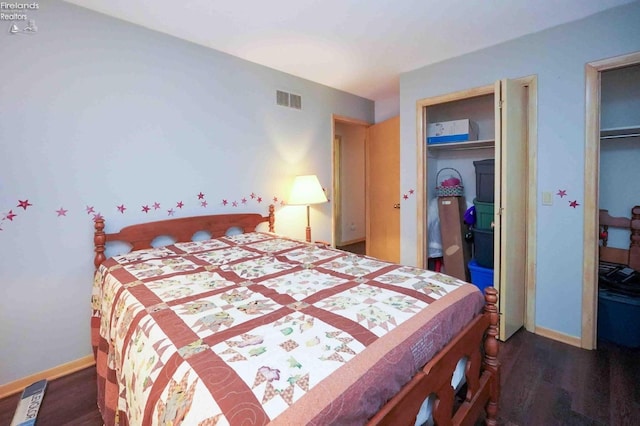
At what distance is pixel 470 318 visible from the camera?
1303 millimetres

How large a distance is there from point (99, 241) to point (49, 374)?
2.97ft

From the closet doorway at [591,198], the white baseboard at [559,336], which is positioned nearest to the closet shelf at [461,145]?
the closet doorway at [591,198]

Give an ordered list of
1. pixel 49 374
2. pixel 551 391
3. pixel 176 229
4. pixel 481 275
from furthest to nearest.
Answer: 1. pixel 481 275
2. pixel 176 229
3. pixel 49 374
4. pixel 551 391

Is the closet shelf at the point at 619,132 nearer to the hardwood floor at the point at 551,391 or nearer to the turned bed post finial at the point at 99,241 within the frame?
the hardwood floor at the point at 551,391

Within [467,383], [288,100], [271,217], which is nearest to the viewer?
[467,383]

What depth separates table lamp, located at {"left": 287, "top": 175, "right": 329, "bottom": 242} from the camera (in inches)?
119

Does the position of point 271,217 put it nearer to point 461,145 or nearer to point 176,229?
point 176,229

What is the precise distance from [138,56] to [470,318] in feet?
8.89

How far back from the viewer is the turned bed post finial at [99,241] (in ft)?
6.53

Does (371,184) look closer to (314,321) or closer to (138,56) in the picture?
(138,56)

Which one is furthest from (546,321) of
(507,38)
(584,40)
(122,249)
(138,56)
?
(138,56)

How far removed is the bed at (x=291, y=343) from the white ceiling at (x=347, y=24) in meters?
1.66

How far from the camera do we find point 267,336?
0.94m

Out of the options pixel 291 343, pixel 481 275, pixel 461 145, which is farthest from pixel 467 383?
pixel 461 145
